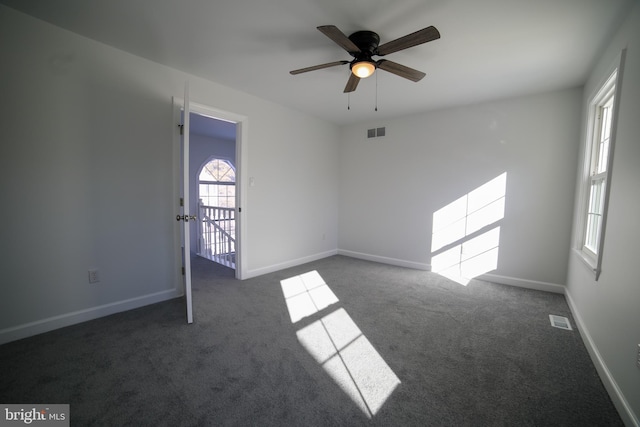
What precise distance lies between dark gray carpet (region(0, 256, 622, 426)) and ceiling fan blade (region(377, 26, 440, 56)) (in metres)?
2.28

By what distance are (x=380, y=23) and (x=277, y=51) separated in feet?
3.19

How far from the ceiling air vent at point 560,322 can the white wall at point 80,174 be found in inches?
156

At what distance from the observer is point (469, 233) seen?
394 cm

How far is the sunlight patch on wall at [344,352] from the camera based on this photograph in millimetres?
1632

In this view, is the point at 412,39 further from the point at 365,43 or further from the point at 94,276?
the point at 94,276

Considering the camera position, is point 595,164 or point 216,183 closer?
point 595,164

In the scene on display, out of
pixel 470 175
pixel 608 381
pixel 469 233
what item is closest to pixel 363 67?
pixel 470 175

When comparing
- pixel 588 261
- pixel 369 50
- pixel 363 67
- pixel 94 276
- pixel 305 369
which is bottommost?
pixel 305 369

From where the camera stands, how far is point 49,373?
1.75 m

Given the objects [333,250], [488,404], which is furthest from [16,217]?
[333,250]

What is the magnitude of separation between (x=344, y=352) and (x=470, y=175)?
3.19 meters

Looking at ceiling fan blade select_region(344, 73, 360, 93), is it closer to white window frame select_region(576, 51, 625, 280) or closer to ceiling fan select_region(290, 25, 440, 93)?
ceiling fan select_region(290, 25, 440, 93)

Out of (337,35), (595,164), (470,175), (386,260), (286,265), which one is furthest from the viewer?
(386,260)

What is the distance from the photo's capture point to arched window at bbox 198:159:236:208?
20.4ft
